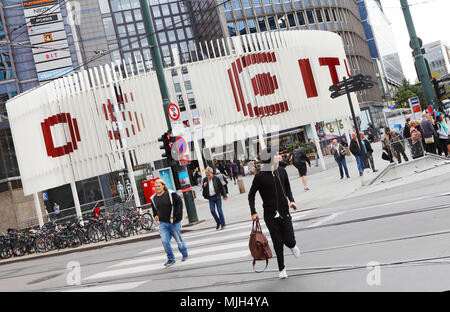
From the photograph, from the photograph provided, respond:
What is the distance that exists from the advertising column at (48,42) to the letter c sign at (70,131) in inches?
1682

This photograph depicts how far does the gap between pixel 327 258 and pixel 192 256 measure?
374 cm

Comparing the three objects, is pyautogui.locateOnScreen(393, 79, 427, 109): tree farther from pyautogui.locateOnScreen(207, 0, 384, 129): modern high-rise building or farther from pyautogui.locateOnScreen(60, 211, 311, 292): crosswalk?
pyautogui.locateOnScreen(60, 211, 311, 292): crosswalk

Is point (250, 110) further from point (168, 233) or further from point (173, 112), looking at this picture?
point (168, 233)

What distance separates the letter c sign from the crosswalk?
10.6m

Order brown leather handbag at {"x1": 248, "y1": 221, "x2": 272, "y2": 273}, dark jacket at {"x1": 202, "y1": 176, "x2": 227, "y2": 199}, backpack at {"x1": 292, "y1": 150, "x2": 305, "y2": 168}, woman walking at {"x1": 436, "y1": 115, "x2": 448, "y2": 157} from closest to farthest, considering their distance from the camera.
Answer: brown leather handbag at {"x1": 248, "y1": 221, "x2": 272, "y2": 273} < dark jacket at {"x1": 202, "y1": 176, "x2": 227, "y2": 199} < woman walking at {"x1": 436, "y1": 115, "x2": 448, "y2": 157} < backpack at {"x1": 292, "y1": 150, "x2": 305, "y2": 168}

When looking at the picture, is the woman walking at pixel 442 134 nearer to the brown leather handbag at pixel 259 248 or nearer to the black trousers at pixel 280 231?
the black trousers at pixel 280 231

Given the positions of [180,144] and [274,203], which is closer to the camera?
[274,203]

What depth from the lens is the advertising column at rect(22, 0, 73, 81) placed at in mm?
62062

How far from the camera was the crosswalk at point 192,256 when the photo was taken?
28.5ft

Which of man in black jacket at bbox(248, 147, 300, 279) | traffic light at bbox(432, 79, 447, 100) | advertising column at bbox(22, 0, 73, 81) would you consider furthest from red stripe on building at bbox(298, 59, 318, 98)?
advertising column at bbox(22, 0, 73, 81)

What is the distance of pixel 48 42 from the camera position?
6431cm

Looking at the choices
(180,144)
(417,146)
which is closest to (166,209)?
(180,144)

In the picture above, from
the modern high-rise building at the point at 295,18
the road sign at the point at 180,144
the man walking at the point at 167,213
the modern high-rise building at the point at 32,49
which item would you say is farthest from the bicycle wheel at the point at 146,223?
the modern high-rise building at the point at 295,18
